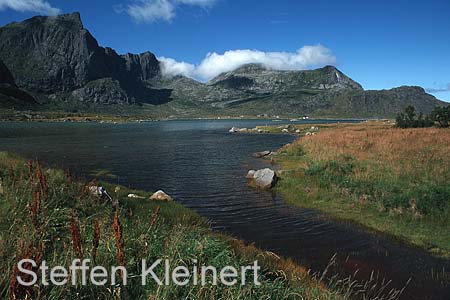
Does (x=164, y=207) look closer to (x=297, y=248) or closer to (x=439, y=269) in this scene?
(x=297, y=248)

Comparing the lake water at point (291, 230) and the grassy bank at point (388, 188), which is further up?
the grassy bank at point (388, 188)

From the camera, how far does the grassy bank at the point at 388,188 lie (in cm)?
1672

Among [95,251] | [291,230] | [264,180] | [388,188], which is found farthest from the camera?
[264,180]

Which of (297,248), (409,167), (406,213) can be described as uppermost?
(409,167)

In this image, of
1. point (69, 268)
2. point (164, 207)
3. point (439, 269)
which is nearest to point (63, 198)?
point (69, 268)

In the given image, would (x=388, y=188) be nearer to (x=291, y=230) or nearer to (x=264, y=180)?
(x=291, y=230)

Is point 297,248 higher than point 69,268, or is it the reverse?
point 69,268

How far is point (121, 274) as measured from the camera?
512 cm

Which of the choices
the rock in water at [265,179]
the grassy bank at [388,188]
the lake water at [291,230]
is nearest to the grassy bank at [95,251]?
the lake water at [291,230]

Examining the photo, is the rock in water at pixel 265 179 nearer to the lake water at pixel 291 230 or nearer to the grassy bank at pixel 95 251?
the lake water at pixel 291 230

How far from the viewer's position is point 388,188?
2022 centimetres

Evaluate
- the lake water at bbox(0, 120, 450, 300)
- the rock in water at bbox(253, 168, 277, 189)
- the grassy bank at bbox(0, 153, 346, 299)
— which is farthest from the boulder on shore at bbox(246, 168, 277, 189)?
the grassy bank at bbox(0, 153, 346, 299)

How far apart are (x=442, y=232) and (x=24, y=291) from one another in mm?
17707

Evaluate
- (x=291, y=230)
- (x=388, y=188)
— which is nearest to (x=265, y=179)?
(x=388, y=188)
